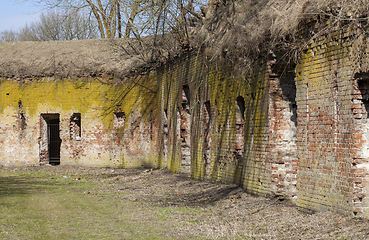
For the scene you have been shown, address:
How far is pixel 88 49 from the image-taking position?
23250mm

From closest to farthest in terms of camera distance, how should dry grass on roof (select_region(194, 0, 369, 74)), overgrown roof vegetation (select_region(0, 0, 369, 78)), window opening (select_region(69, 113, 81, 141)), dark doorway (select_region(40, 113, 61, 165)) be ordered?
dry grass on roof (select_region(194, 0, 369, 74))
overgrown roof vegetation (select_region(0, 0, 369, 78))
window opening (select_region(69, 113, 81, 141))
dark doorway (select_region(40, 113, 61, 165))

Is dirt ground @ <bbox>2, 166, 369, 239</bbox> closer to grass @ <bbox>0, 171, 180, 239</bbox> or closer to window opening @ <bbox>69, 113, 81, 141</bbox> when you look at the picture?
grass @ <bbox>0, 171, 180, 239</bbox>

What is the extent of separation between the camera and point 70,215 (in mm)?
8914

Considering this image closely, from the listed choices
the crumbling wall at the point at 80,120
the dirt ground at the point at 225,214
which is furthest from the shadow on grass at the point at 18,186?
the crumbling wall at the point at 80,120

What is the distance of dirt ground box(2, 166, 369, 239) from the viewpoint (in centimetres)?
675

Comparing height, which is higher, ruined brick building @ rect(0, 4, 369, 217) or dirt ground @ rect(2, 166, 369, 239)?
ruined brick building @ rect(0, 4, 369, 217)

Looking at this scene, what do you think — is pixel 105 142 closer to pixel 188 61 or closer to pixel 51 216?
pixel 188 61

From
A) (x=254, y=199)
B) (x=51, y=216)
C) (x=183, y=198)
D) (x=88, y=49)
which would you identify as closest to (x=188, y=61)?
(x=183, y=198)

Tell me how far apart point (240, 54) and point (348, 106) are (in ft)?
13.5

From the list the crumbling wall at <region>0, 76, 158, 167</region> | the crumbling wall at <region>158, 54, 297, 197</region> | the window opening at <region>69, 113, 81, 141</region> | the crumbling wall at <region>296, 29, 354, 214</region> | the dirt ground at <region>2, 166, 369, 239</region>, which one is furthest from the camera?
the window opening at <region>69, 113, 81, 141</region>

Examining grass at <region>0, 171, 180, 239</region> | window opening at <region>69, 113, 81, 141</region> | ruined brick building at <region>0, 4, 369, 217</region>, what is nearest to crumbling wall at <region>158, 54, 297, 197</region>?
ruined brick building at <region>0, 4, 369, 217</region>

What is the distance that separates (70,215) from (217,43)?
225 inches

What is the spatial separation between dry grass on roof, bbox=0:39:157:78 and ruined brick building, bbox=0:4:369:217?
81mm

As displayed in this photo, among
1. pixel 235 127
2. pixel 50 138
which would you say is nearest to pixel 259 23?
pixel 235 127
